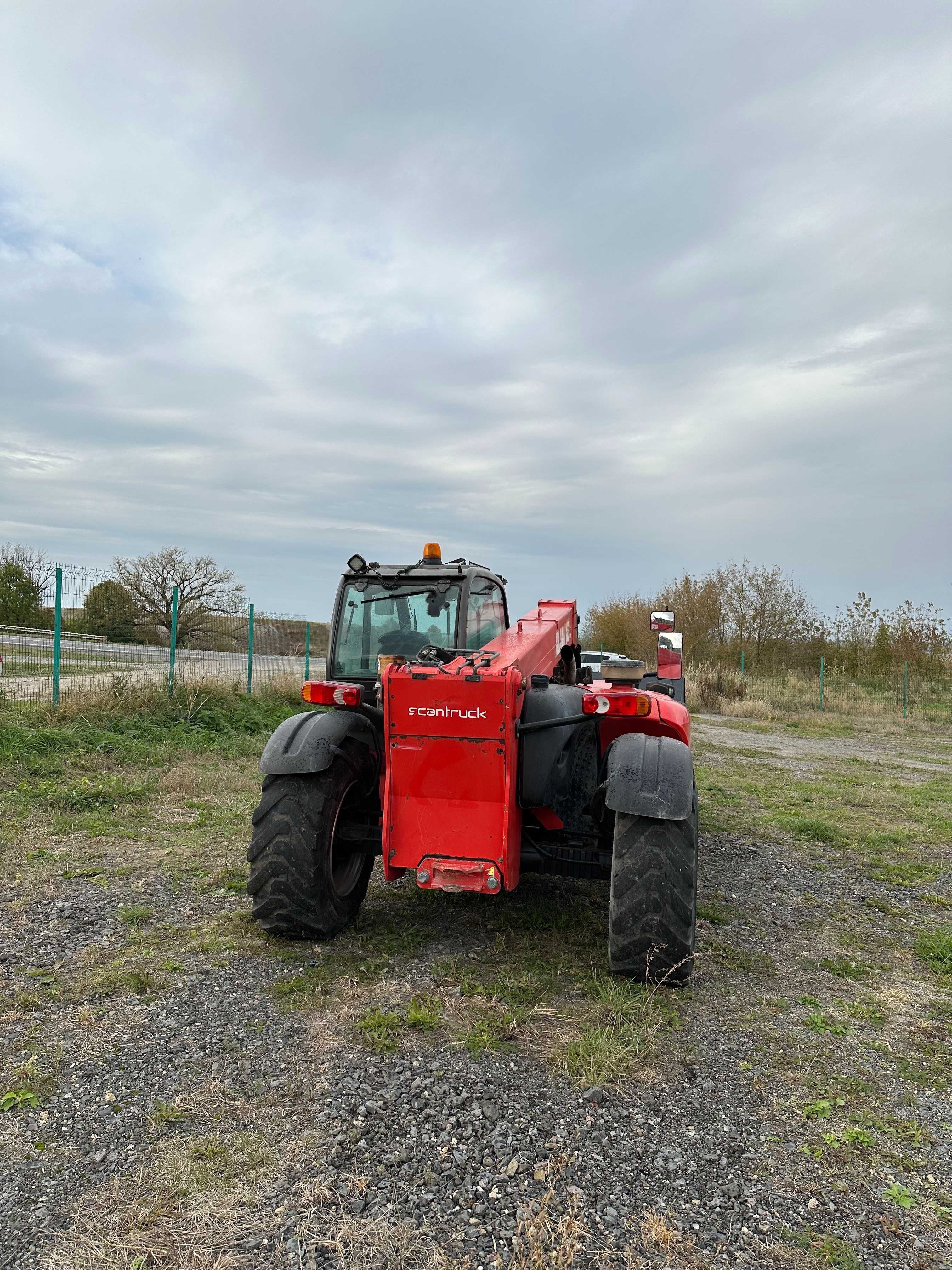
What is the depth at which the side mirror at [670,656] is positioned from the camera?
769 centimetres

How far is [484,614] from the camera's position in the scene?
5.21m

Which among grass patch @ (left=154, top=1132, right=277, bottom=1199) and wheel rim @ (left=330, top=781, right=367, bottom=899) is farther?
wheel rim @ (left=330, top=781, right=367, bottom=899)

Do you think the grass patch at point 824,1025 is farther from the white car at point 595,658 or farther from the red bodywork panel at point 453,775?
the white car at point 595,658

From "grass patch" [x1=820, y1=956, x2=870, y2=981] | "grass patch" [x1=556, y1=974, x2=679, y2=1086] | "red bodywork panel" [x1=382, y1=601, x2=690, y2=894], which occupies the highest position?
"red bodywork panel" [x1=382, y1=601, x2=690, y2=894]

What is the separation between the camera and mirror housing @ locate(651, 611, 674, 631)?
26.4ft

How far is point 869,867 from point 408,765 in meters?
4.22

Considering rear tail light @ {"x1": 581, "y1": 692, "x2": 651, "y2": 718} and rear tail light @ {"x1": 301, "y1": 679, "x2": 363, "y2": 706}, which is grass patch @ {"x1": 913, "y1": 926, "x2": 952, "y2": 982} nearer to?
rear tail light @ {"x1": 581, "y1": 692, "x2": 651, "y2": 718}

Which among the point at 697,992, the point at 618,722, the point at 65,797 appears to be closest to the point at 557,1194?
the point at 697,992

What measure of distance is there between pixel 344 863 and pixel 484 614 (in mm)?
1756

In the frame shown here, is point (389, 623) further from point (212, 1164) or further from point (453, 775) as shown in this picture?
point (212, 1164)

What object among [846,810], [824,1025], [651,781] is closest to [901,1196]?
[824,1025]

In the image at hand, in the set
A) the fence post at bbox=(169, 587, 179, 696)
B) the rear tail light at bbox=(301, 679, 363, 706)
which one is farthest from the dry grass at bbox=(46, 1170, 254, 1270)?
the fence post at bbox=(169, 587, 179, 696)

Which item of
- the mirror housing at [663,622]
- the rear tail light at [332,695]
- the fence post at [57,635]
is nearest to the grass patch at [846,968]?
the rear tail light at [332,695]

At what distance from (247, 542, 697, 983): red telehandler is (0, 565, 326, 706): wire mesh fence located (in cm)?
620
